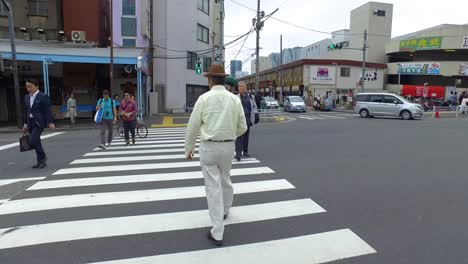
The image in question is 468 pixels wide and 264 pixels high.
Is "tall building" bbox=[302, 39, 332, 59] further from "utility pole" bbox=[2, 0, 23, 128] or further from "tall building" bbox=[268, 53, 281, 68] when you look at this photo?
"utility pole" bbox=[2, 0, 23, 128]

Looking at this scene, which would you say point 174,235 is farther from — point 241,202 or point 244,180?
point 244,180

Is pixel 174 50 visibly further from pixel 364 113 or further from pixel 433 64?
pixel 433 64

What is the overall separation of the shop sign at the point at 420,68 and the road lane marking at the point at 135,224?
50646mm

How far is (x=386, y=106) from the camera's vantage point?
79.5 ft

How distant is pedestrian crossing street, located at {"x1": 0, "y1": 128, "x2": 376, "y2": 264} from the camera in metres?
3.49

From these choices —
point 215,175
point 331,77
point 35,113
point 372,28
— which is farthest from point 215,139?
point 372,28

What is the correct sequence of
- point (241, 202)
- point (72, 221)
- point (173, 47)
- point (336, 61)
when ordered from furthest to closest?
point (336, 61) < point (173, 47) < point (241, 202) < point (72, 221)

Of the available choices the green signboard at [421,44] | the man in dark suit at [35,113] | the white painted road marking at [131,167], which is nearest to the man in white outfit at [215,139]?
the white painted road marking at [131,167]

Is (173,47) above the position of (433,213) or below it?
above

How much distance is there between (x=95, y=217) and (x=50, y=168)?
3.77m

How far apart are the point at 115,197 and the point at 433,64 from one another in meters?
53.1

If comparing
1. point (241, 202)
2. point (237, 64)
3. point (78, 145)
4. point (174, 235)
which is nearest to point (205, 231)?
point (174, 235)

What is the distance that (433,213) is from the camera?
15.5ft

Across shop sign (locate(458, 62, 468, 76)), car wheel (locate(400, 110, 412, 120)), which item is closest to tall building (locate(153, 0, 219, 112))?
car wheel (locate(400, 110, 412, 120))
